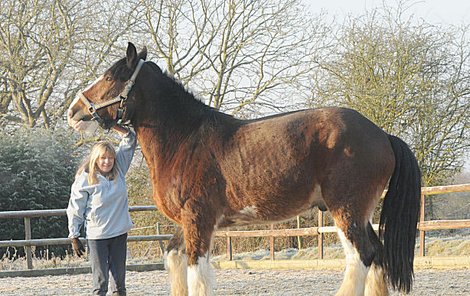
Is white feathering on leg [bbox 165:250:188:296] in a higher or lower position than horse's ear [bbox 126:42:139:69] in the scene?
lower

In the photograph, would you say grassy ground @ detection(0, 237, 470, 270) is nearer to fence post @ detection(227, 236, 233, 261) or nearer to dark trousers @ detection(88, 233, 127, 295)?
fence post @ detection(227, 236, 233, 261)

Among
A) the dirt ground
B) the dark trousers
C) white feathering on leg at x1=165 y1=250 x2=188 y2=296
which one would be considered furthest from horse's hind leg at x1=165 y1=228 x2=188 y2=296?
the dirt ground

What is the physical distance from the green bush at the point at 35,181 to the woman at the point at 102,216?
33.2ft

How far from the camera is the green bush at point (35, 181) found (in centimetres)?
1583

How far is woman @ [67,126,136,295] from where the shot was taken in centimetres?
587

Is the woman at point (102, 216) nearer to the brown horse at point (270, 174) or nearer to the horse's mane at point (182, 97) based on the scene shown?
the brown horse at point (270, 174)

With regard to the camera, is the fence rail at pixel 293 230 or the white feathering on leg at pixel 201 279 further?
the fence rail at pixel 293 230

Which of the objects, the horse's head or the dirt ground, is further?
the dirt ground

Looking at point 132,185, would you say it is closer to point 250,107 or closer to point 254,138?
point 250,107

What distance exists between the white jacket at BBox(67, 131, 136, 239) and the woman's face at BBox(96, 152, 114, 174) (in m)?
0.07

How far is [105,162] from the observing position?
5.93 m

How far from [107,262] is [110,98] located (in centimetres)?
144

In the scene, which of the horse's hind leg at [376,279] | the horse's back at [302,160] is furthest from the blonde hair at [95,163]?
the horse's hind leg at [376,279]

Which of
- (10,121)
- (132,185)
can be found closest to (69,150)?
(132,185)
